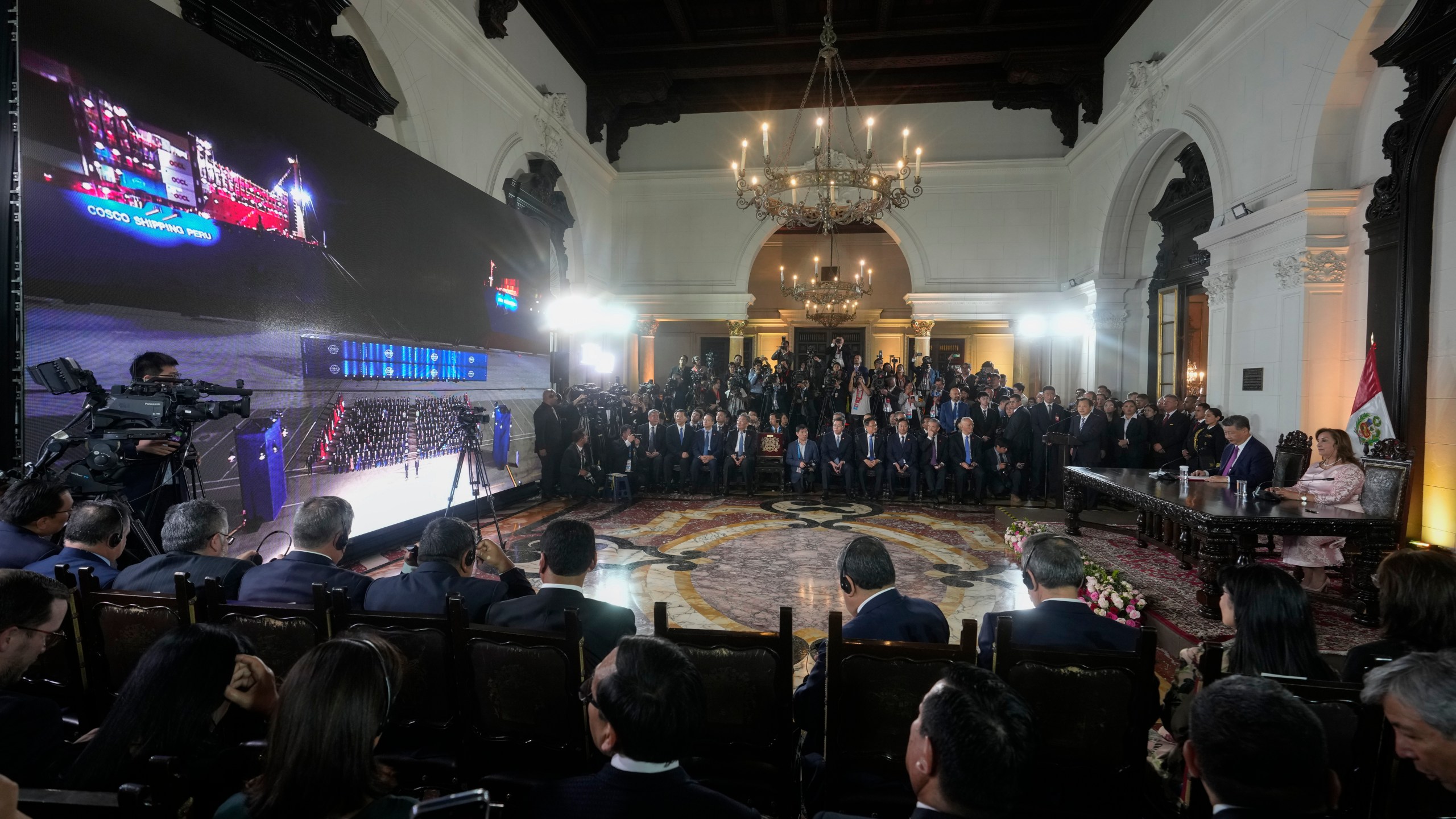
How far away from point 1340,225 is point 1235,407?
205 cm

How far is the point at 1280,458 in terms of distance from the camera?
19.3 ft

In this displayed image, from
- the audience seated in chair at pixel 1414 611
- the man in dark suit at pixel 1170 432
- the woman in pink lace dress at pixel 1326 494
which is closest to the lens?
the audience seated in chair at pixel 1414 611

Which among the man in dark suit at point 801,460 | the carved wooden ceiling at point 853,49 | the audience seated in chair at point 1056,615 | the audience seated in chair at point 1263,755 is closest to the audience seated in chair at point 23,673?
the audience seated in chair at point 1056,615

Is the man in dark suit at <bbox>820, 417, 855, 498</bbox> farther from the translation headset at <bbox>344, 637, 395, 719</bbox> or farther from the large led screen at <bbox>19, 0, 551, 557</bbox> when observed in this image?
the translation headset at <bbox>344, 637, 395, 719</bbox>

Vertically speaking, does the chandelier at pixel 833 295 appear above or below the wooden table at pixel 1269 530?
above

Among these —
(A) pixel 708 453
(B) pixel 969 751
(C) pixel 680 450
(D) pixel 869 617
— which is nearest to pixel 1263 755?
(B) pixel 969 751

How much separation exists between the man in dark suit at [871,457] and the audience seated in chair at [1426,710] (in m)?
7.32

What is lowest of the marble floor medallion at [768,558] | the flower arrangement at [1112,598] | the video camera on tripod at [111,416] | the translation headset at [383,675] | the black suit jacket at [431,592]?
the marble floor medallion at [768,558]

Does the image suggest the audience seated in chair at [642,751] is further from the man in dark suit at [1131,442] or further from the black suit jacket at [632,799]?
the man in dark suit at [1131,442]

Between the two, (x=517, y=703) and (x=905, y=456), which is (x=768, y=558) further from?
(x=517, y=703)

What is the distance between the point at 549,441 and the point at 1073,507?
610cm

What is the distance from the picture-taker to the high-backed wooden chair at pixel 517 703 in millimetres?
1906

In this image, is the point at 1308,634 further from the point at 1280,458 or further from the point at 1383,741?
the point at 1280,458

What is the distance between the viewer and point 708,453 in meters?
9.14
